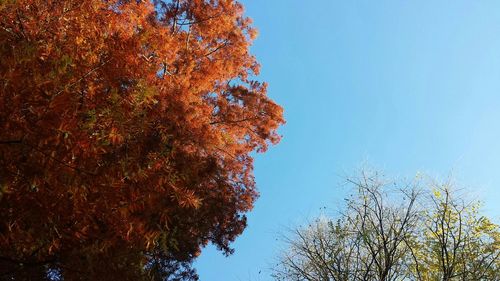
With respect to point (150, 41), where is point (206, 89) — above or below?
above

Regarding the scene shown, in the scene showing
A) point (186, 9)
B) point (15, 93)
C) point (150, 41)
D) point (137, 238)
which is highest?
point (186, 9)

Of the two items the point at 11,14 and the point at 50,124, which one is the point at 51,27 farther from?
the point at 50,124

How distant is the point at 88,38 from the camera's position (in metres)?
8.22

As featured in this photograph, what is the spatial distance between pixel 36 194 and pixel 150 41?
5984 millimetres

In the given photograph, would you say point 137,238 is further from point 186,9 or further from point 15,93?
point 186,9

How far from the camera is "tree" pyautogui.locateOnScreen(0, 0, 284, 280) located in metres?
4.57

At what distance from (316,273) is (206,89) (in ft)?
19.1

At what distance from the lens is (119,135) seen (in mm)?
4992

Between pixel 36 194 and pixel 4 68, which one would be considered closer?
pixel 4 68

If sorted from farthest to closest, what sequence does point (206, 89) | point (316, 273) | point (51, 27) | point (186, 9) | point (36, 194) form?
point (186, 9) < point (206, 89) < point (316, 273) < point (51, 27) < point (36, 194)

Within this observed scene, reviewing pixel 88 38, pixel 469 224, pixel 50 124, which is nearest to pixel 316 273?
pixel 469 224

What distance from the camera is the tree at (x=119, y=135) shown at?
457cm

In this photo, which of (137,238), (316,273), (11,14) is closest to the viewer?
(137,238)

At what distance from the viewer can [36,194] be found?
4.95 metres
